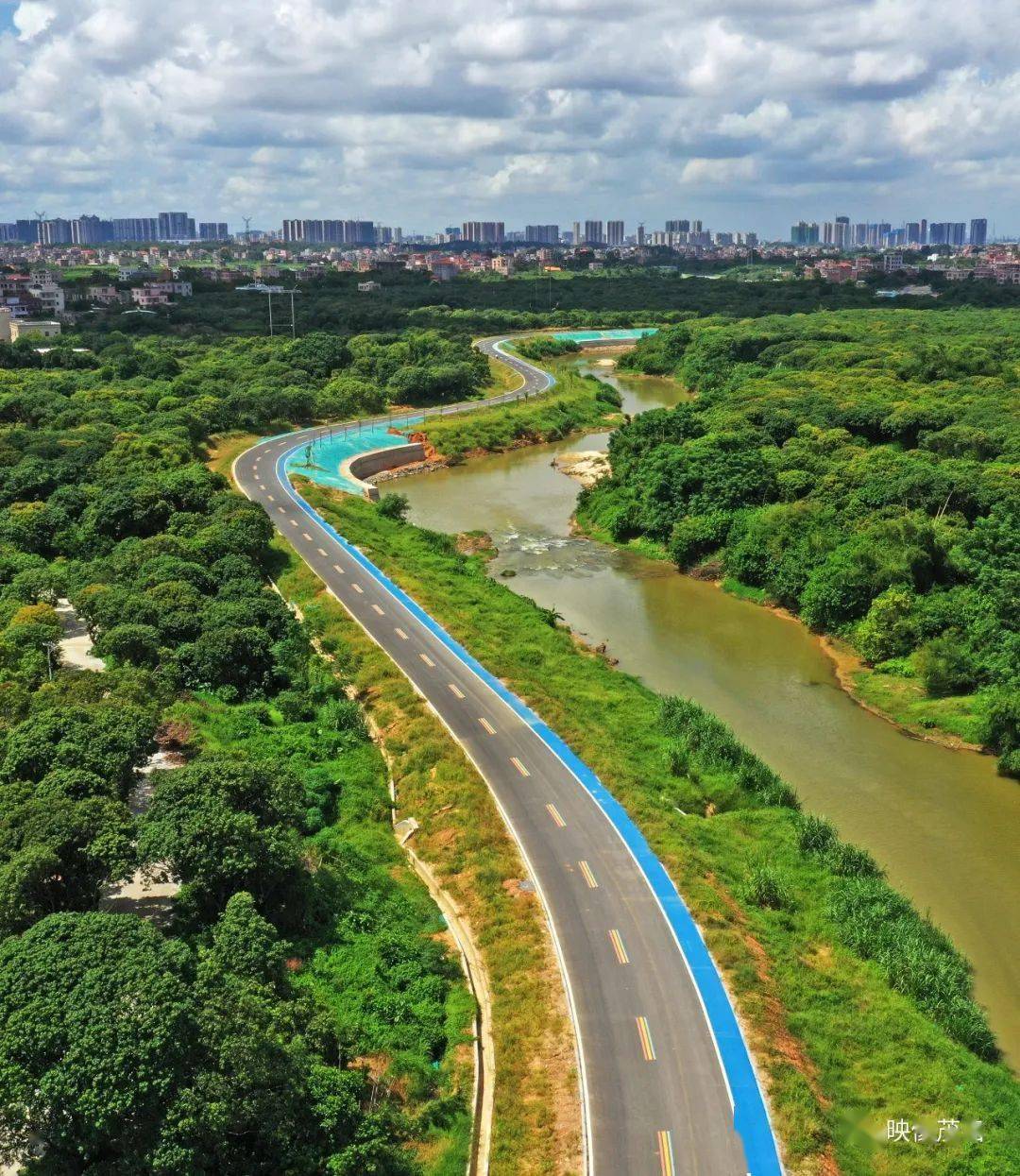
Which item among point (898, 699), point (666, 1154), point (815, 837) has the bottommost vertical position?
point (666, 1154)

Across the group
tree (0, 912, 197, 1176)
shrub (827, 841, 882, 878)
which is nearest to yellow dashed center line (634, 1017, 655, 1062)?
shrub (827, 841, 882, 878)

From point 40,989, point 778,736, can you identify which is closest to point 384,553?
point 778,736

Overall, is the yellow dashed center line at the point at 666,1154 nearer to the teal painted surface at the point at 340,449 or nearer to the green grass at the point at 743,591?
the green grass at the point at 743,591

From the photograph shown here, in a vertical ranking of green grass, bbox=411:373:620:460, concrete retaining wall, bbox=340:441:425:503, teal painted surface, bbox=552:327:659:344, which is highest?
teal painted surface, bbox=552:327:659:344

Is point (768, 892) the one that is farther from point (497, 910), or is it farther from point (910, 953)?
point (497, 910)

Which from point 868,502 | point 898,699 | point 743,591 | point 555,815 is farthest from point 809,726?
point 868,502

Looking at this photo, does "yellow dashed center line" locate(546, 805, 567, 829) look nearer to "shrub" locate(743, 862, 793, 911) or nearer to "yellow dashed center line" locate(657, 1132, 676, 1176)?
"shrub" locate(743, 862, 793, 911)
